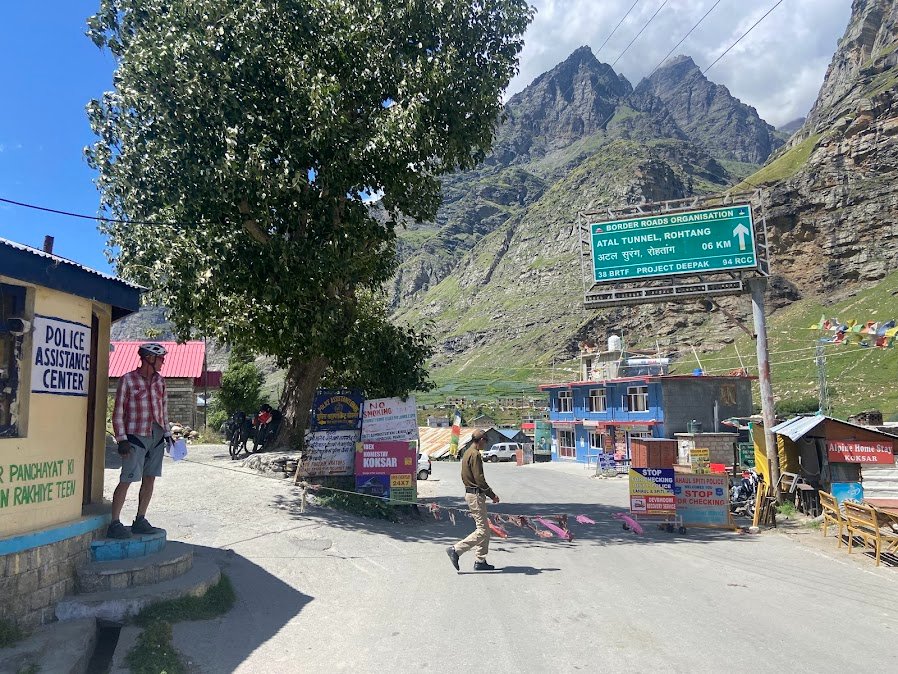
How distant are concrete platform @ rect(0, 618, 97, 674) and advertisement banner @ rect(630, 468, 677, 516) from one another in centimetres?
978

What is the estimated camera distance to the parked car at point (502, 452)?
5103cm

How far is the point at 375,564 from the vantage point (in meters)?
8.70

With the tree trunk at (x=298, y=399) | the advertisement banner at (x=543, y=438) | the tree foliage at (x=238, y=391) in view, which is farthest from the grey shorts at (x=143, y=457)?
the advertisement banner at (x=543, y=438)

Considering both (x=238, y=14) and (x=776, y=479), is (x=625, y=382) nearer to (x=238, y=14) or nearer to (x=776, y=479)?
(x=776, y=479)

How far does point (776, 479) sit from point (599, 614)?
9908 mm

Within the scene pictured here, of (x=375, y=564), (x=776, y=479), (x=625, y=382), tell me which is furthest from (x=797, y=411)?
(x=375, y=564)

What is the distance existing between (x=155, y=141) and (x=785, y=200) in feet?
304

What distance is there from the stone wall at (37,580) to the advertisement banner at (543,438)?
1950 inches

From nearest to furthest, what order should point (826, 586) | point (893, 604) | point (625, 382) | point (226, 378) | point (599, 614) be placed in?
point (599, 614)
point (893, 604)
point (826, 586)
point (226, 378)
point (625, 382)

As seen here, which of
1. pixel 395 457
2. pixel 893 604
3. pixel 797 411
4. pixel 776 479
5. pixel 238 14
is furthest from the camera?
pixel 797 411

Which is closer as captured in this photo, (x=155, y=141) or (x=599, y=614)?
(x=599, y=614)

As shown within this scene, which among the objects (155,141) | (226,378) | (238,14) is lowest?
(226,378)

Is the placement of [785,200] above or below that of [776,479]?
above

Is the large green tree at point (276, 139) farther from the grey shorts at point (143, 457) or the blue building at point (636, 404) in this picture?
the blue building at point (636, 404)
